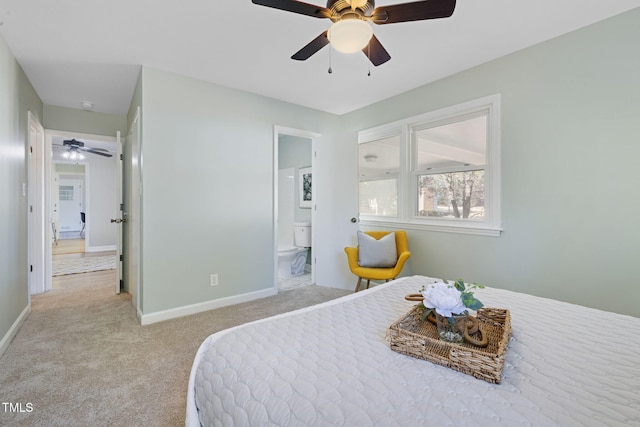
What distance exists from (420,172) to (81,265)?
6114 mm

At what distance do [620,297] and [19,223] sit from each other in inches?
195

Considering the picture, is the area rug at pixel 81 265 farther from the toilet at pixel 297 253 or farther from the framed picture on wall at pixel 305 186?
the framed picture on wall at pixel 305 186

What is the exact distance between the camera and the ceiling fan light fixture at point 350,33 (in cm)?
144

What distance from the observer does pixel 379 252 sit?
10.7 ft

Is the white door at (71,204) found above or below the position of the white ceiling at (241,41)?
below

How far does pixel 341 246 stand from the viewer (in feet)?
12.7

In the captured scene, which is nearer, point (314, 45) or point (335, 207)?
point (314, 45)

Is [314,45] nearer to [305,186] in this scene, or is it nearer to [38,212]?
[305,186]

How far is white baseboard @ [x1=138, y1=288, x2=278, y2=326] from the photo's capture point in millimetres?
2758

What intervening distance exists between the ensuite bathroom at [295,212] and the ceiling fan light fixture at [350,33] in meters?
3.22

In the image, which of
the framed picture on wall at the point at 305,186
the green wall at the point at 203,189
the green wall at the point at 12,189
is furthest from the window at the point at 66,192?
the green wall at the point at 203,189

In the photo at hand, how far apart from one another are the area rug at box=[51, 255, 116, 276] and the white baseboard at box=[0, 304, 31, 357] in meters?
2.21

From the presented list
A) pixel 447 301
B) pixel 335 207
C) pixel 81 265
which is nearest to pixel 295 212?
pixel 335 207

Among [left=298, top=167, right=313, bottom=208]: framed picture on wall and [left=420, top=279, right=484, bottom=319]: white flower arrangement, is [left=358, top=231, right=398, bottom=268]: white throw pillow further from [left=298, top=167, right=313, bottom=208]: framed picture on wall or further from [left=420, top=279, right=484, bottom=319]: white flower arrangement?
[left=420, top=279, right=484, bottom=319]: white flower arrangement
